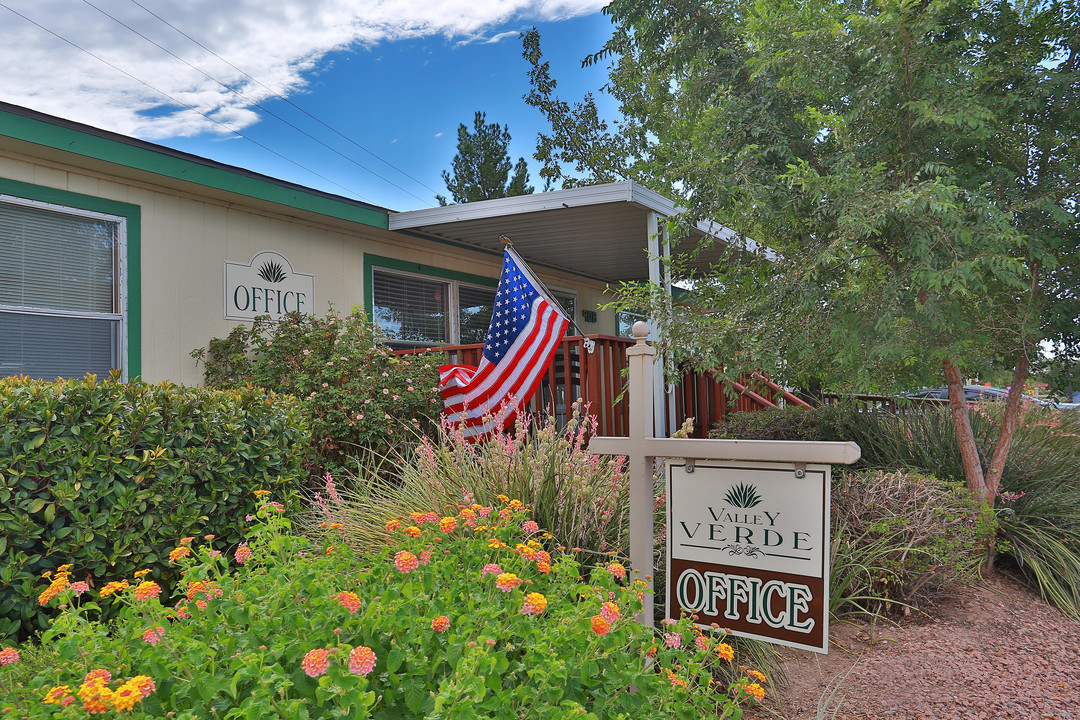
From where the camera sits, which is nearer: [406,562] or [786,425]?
[406,562]

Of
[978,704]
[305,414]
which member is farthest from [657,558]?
[305,414]

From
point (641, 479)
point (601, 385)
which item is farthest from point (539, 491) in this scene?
point (601, 385)

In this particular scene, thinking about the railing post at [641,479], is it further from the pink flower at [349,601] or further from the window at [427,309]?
the window at [427,309]

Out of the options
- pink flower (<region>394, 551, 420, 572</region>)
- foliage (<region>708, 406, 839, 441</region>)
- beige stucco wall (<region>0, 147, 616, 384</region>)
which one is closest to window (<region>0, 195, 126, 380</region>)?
beige stucco wall (<region>0, 147, 616, 384</region>)

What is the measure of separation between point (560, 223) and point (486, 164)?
1448cm

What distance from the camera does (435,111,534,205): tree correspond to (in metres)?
20.5

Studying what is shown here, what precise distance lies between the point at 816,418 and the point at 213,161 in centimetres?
549

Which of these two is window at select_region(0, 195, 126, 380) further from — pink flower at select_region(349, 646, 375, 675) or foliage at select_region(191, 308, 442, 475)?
pink flower at select_region(349, 646, 375, 675)

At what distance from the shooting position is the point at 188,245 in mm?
5625

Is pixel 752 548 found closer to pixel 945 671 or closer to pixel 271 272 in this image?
pixel 945 671

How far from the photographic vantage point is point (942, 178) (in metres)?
3.97

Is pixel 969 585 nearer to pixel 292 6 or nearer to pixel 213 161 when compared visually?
pixel 213 161

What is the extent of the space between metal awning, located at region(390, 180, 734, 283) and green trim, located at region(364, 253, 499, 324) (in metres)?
0.39

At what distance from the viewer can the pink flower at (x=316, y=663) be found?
1379 millimetres
